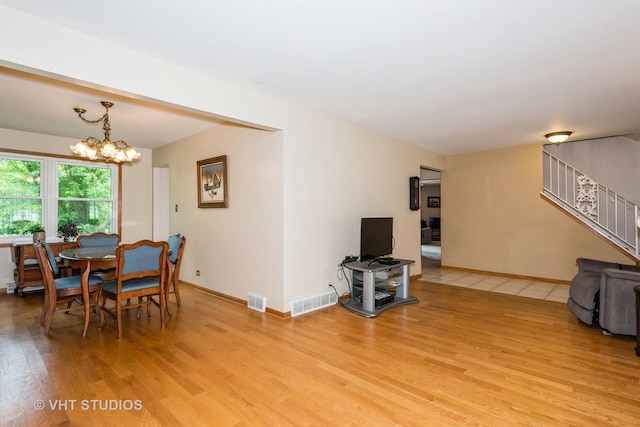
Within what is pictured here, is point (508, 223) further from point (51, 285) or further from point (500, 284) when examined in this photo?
point (51, 285)

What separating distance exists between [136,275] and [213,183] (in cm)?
183

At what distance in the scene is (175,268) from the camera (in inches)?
163

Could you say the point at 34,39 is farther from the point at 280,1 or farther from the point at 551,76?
the point at 551,76

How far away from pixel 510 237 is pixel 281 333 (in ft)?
16.4

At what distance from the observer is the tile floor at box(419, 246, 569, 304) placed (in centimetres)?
485

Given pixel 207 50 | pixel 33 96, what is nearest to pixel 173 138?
pixel 33 96

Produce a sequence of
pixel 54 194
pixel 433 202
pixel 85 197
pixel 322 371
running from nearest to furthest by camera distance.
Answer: pixel 322 371
pixel 54 194
pixel 85 197
pixel 433 202

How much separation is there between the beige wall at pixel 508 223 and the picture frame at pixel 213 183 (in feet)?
15.7

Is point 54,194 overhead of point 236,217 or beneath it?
overhead

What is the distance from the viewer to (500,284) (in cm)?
554

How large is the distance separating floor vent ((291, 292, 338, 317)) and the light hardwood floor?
0.38 ft

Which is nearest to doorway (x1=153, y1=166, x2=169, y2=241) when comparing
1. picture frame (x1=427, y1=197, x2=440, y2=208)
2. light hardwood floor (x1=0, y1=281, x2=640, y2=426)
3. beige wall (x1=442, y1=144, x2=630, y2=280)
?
light hardwood floor (x1=0, y1=281, x2=640, y2=426)

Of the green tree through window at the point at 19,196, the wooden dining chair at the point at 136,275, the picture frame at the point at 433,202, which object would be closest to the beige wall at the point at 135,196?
the green tree through window at the point at 19,196

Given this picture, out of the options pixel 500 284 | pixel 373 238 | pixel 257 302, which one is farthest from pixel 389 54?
pixel 500 284
